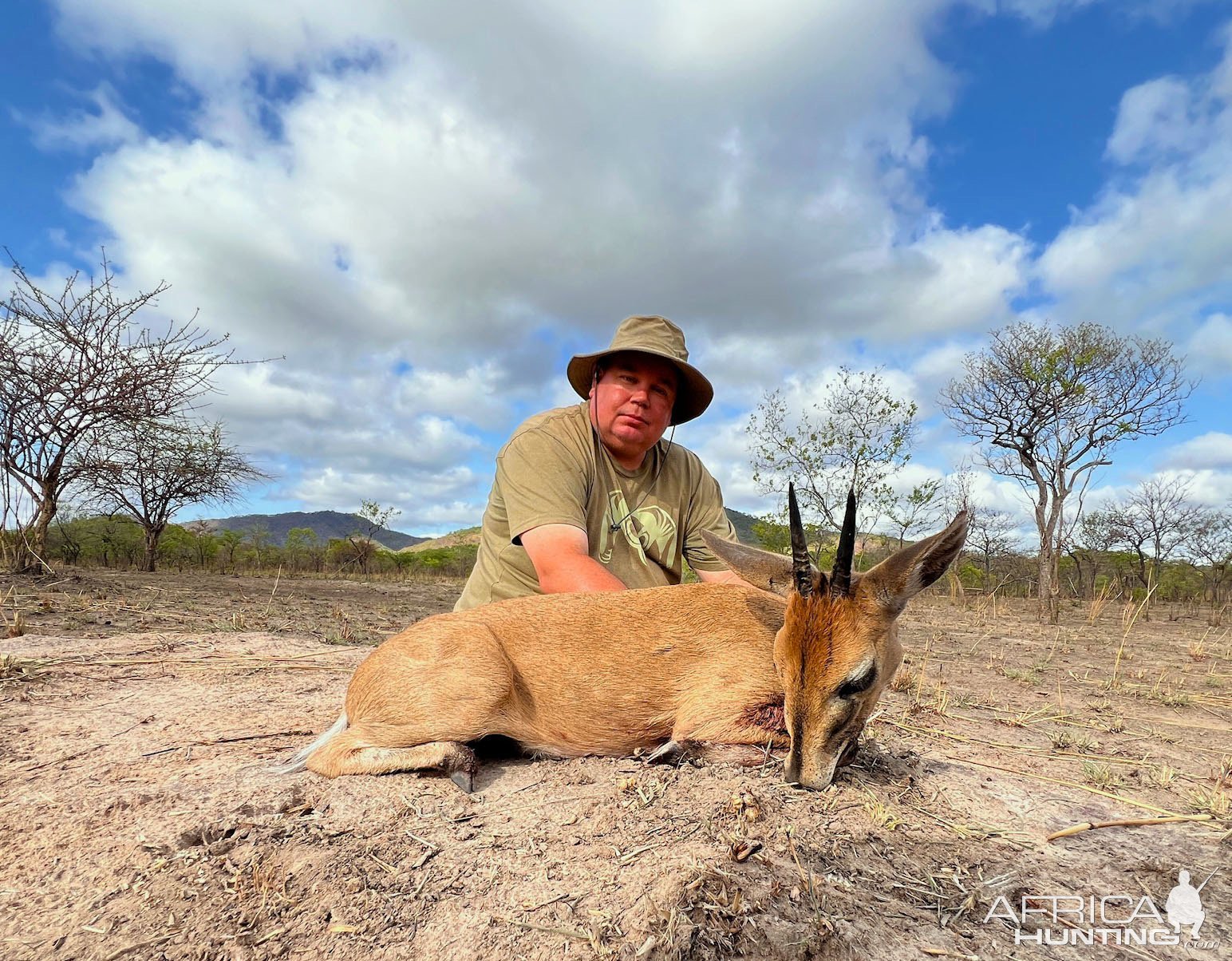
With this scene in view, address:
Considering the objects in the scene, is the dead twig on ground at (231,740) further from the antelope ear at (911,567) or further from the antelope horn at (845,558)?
the antelope ear at (911,567)

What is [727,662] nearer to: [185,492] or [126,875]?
[126,875]

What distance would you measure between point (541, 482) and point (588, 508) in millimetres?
520

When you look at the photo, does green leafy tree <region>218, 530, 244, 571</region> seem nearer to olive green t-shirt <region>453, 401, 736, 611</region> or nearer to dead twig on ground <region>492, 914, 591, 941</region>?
olive green t-shirt <region>453, 401, 736, 611</region>

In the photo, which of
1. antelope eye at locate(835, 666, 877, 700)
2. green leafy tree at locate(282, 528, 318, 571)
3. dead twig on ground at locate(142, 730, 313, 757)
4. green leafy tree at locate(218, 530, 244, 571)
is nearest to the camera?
antelope eye at locate(835, 666, 877, 700)

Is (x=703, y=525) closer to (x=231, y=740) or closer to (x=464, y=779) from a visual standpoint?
(x=464, y=779)

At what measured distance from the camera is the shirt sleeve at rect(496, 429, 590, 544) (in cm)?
438

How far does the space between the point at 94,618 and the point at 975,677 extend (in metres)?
10.8

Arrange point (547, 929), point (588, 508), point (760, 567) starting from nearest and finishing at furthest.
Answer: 1. point (547, 929)
2. point (760, 567)
3. point (588, 508)

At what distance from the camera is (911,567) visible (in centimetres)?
306

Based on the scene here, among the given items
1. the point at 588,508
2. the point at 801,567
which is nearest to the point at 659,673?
the point at 801,567

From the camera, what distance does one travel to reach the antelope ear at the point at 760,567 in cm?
350

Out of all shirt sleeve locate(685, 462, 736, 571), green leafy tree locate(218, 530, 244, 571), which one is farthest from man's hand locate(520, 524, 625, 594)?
green leafy tree locate(218, 530, 244, 571)

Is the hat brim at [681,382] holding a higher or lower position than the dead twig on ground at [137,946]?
higher

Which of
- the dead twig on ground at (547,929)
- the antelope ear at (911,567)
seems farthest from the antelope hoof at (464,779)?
the antelope ear at (911,567)
